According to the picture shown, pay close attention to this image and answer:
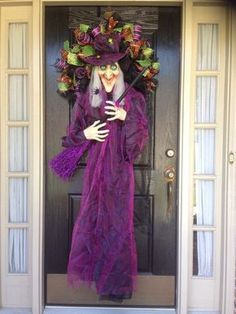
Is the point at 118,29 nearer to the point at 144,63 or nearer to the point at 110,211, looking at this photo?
the point at 144,63

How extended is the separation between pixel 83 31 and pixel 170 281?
5.74 feet

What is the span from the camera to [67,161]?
9.66ft

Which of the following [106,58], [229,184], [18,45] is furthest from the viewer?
[18,45]

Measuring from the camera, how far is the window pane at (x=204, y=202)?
9.87 ft

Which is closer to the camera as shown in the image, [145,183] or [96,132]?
[96,132]

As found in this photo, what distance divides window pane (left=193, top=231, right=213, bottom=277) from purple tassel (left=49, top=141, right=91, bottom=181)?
3.06 ft

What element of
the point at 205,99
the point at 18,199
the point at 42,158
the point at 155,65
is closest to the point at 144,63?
the point at 155,65

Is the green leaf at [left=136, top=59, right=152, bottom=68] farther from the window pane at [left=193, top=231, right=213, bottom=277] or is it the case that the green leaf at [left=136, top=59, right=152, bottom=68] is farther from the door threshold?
the door threshold

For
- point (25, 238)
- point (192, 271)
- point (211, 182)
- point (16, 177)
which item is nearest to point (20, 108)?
point (16, 177)

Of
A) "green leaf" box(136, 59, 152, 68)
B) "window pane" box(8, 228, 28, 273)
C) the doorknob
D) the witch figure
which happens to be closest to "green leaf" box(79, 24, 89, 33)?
the witch figure

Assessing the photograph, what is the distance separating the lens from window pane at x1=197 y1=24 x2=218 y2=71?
2.95 metres

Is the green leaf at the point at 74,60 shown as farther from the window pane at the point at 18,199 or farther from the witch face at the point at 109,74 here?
the window pane at the point at 18,199

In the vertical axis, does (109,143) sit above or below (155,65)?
below

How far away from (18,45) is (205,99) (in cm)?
129
